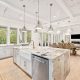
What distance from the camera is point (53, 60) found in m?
2.13

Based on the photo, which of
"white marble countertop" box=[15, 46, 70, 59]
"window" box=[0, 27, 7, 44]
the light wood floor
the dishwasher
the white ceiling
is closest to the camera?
the dishwasher

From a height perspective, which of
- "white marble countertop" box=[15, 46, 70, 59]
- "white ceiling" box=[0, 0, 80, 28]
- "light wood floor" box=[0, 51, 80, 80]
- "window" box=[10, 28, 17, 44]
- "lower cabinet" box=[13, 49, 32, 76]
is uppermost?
"white ceiling" box=[0, 0, 80, 28]

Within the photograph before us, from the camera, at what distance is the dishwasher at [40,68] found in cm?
221

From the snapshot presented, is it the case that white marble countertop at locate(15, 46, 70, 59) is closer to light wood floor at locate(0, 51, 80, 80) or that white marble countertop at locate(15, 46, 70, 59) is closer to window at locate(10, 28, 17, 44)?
light wood floor at locate(0, 51, 80, 80)

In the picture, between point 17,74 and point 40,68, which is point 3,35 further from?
point 40,68

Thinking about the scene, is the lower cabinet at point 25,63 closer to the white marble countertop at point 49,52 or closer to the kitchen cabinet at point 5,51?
the white marble countertop at point 49,52

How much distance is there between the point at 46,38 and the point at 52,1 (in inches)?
336

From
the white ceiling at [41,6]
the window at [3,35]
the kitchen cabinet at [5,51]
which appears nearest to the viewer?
the white ceiling at [41,6]

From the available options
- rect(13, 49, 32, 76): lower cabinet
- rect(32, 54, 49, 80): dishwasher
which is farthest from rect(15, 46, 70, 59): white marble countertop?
rect(13, 49, 32, 76): lower cabinet

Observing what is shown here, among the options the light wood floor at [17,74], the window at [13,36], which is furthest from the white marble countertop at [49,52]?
the window at [13,36]

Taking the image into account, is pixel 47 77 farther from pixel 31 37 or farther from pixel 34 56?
pixel 31 37

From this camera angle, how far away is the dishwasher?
2206 mm

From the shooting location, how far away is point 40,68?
7.95 feet

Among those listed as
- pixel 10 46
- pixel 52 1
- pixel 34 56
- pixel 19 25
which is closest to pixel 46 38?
pixel 19 25
